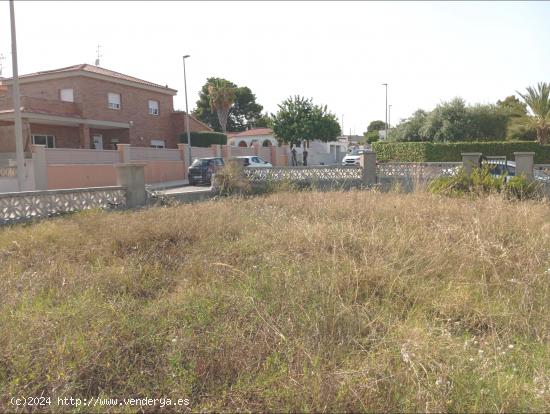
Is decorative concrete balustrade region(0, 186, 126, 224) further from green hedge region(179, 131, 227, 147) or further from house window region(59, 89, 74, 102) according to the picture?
green hedge region(179, 131, 227, 147)

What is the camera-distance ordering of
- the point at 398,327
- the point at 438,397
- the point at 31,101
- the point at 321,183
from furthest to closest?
the point at 31,101 < the point at 321,183 < the point at 398,327 < the point at 438,397

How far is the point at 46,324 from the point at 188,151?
79.0 ft

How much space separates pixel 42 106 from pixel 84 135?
2.87 m

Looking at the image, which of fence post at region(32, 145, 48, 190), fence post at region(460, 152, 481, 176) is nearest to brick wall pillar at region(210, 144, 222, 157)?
fence post at region(32, 145, 48, 190)

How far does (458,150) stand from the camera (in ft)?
81.7

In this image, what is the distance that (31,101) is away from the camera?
22.4m

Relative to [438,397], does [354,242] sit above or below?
above

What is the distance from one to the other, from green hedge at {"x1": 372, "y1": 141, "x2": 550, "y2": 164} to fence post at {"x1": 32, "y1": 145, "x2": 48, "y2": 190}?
67.0ft

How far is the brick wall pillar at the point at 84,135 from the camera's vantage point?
2508cm

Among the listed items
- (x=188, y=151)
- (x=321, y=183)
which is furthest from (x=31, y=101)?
(x=321, y=183)

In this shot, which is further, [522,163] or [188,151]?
[188,151]

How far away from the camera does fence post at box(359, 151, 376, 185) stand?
15.9 meters

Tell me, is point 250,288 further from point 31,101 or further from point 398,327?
point 31,101

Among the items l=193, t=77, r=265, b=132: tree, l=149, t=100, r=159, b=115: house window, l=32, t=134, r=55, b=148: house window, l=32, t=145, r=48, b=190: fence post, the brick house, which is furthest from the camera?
l=193, t=77, r=265, b=132: tree
